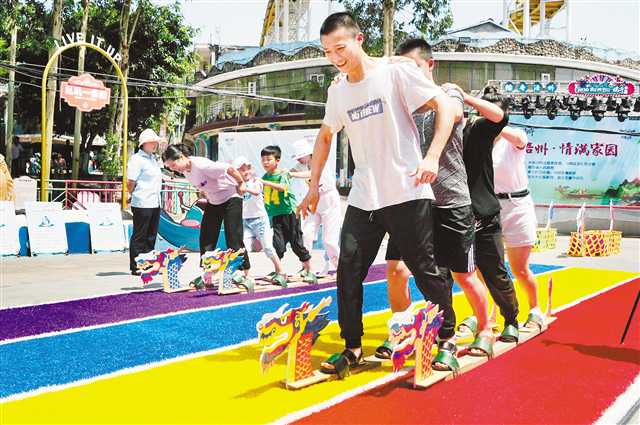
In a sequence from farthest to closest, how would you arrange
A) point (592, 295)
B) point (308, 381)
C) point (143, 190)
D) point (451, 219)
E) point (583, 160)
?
point (583, 160) < point (143, 190) < point (592, 295) < point (451, 219) < point (308, 381)

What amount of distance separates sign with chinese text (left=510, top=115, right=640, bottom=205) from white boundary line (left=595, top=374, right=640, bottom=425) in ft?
64.4

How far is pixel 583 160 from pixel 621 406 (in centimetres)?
2057

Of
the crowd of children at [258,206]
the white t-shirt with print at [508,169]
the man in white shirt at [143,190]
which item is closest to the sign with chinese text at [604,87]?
the crowd of children at [258,206]

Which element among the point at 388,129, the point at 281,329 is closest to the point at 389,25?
the point at 388,129

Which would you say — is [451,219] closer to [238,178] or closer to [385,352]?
[385,352]

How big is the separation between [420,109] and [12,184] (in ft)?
46.1

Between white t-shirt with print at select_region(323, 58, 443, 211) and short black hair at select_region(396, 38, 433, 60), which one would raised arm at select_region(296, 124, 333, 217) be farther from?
short black hair at select_region(396, 38, 433, 60)

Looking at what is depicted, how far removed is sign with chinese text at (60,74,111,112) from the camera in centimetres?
1798

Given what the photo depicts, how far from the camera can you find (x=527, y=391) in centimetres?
371

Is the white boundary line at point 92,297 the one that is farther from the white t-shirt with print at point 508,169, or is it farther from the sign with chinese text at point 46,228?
the sign with chinese text at point 46,228

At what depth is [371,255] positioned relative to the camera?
389cm

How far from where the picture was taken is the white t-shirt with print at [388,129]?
367cm


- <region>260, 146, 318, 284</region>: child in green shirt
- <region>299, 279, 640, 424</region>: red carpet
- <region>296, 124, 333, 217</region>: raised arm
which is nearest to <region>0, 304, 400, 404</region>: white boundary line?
<region>296, 124, 333, 217</region>: raised arm

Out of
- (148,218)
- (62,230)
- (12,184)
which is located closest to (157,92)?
(12,184)
